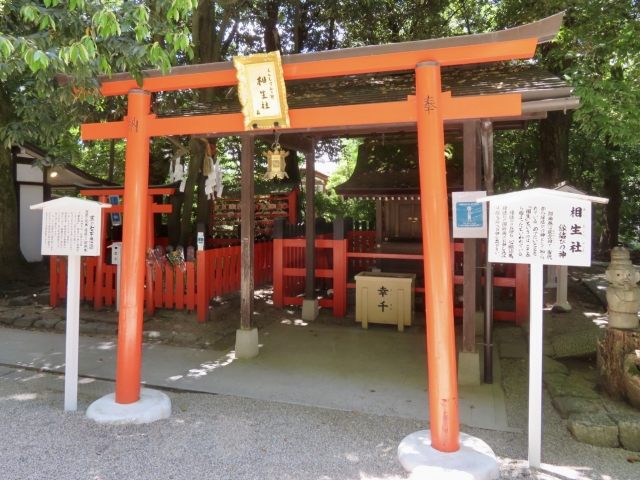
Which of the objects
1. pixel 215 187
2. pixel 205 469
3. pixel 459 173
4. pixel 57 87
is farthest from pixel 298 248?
pixel 205 469

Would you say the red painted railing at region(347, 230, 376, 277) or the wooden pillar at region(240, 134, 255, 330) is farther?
the red painted railing at region(347, 230, 376, 277)

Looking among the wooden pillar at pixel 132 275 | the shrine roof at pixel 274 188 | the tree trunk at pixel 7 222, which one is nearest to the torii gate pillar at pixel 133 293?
the wooden pillar at pixel 132 275

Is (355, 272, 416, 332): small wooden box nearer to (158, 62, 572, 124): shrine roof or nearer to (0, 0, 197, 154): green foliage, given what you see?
(158, 62, 572, 124): shrine roof

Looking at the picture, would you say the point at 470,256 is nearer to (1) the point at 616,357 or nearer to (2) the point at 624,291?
(2) the point at 624,291

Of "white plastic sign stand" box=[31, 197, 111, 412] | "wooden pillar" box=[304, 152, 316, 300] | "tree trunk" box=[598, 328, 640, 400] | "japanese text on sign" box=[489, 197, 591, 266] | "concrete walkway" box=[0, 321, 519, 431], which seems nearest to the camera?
"japanese text on sign" box=[489, 197, 591, 266]

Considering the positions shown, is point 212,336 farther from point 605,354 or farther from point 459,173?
point 459,173

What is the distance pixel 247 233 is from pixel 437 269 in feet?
10.2

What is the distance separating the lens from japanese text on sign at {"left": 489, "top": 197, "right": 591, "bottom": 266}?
3389 millimetres

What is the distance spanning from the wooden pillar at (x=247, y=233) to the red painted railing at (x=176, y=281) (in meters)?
1.85

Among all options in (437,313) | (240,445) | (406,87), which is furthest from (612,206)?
(240,445)

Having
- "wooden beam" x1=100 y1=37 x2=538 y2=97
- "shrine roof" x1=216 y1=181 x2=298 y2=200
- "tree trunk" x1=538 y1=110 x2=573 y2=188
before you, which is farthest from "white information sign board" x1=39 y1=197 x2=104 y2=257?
"tree trunk" x1=538 y1=110 x2=573 y2=188

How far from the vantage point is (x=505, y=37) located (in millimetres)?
3697

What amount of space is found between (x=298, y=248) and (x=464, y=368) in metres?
4.80

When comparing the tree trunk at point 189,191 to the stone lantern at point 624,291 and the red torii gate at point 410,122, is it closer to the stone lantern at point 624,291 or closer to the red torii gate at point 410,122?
the red torii gate at point 410,122
